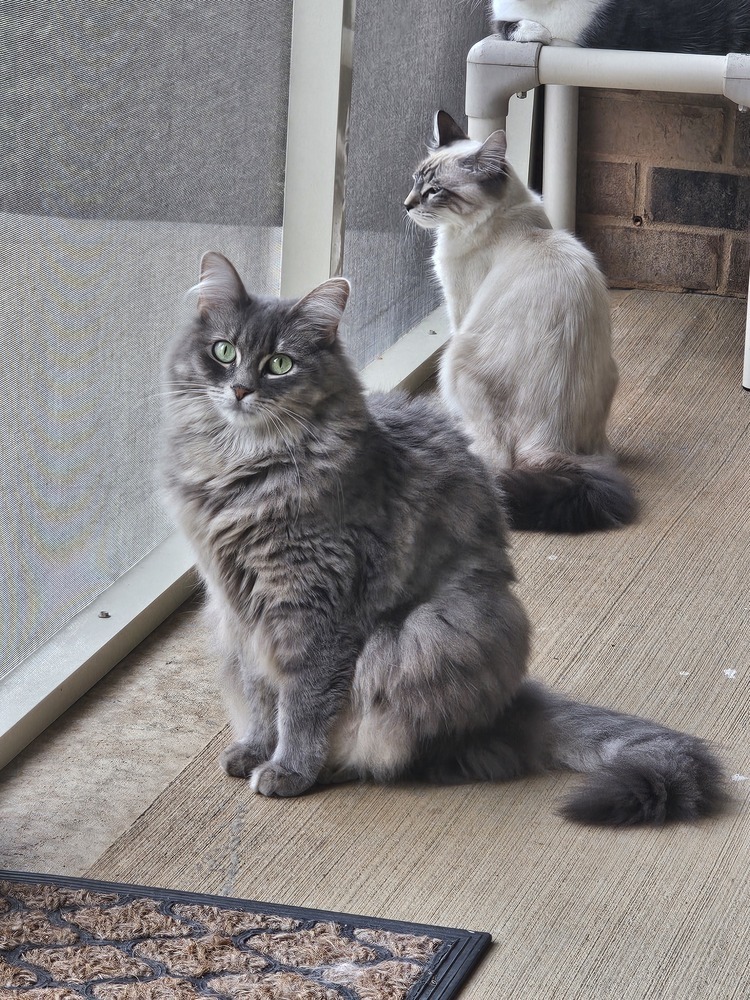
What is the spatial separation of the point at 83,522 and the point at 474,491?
73 centimetres

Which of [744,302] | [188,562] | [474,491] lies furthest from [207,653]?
[744,302]

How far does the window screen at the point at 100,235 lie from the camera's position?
190cm

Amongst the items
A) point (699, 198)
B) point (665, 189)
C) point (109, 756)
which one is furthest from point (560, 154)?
point (109, 756)

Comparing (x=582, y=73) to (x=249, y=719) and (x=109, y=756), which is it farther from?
(x=109, y=756)

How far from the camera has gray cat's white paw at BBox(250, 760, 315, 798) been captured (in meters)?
1.98

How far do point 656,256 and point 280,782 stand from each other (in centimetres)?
301

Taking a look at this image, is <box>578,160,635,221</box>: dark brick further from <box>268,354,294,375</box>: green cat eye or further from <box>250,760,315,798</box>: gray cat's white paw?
<box>250,760,315,798</box>: gray cat's white paw

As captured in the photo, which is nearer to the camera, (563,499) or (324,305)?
(324,305)

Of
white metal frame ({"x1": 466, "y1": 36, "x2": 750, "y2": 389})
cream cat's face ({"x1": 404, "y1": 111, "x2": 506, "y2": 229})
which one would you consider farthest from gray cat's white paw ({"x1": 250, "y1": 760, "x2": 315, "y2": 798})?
white metal frame ({"x1": 466, "y1": 36, "x2": 750, "y2": 389})

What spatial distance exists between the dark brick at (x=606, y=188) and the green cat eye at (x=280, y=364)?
2.85 m

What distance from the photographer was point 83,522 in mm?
2256

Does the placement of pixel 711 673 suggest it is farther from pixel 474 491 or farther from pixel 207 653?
pixel 207 653

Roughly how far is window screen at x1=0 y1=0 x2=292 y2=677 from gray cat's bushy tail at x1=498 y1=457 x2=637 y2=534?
2.68 feet

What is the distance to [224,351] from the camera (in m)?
1.89
